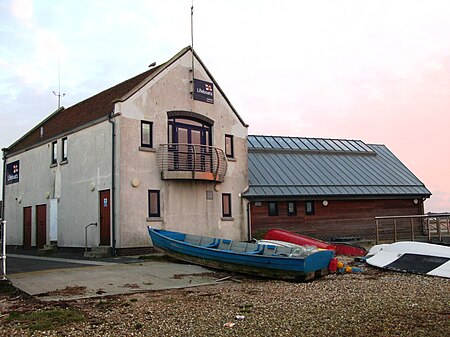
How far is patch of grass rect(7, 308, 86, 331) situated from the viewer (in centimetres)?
799

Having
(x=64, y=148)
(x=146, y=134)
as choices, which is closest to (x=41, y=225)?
(x=64, y=148)

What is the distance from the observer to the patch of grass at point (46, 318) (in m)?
7.99

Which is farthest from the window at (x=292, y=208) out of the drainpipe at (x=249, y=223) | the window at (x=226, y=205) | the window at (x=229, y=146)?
A: the window at (x=229, y=146)

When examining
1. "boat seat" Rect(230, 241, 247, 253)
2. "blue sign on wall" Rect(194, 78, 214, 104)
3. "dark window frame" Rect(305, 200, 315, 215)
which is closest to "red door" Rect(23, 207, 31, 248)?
"blue sign on wall" Rect(194, 78, 214, 104)

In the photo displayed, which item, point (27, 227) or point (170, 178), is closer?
point (170, 178)

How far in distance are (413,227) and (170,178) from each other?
11.6 m

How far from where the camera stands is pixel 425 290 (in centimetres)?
1121

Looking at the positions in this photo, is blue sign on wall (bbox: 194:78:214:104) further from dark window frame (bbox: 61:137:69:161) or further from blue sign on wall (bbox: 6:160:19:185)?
blue sign on wall (bbox: 6:160:19:185)

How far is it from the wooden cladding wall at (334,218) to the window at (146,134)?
6.63 meters

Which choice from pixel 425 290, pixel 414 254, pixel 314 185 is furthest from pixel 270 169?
pixel 425 290

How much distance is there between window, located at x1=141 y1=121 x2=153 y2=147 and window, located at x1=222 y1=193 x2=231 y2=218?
475 cm

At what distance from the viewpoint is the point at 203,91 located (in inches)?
900

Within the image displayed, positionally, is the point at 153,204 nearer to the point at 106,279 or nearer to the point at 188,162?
the point at 188,162

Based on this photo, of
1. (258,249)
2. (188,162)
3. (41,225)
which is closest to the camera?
(258,249)
